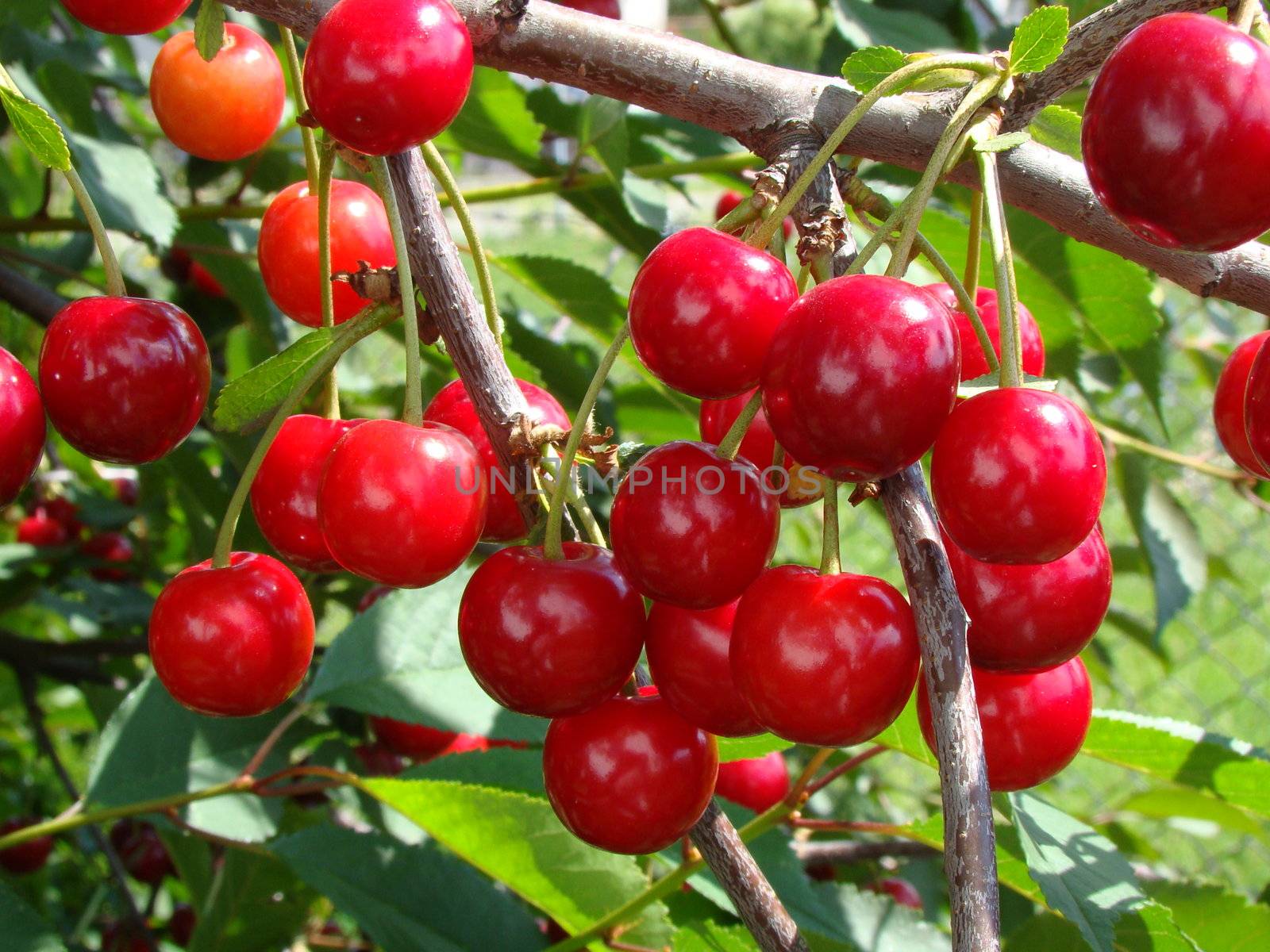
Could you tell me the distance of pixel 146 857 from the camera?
6.93 ft

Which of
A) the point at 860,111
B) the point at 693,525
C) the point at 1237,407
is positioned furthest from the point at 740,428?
the point at 1237,407

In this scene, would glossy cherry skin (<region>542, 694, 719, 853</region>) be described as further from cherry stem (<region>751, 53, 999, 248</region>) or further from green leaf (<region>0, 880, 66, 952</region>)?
green leaf (<region>0, 880, 66, 952</region>)

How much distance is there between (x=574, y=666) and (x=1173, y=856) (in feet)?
13.9

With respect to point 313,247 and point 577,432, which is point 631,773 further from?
point 313,247

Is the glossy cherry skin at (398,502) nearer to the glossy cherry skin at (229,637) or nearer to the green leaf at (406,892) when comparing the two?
the glossy cherry skin at (229,637)

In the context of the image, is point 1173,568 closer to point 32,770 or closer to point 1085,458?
point 1085,458

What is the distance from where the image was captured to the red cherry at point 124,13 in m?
0.80

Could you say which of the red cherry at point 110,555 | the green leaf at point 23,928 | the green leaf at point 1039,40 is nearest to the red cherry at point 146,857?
the red cherry at point 110,555

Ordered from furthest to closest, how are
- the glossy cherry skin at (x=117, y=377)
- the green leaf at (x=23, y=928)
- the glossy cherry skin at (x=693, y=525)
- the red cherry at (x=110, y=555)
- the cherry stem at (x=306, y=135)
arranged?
1. the red cherry at (x=110, y=555)
2. the green leaf at (x=23, y=928)
3. the cherry stem at (x=306, y=135)
4. the glossy cherry skin at (x=117, y=377)
5. the glossy cherry skin at (x=693, y=525)

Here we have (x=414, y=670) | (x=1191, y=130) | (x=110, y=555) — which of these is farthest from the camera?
(x=110, y=555)

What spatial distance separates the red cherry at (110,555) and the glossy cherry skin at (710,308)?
163cm

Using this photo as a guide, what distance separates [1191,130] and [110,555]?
2.12 meters

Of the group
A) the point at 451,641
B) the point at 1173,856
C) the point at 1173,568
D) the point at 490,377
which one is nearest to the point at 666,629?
the point at 490,377

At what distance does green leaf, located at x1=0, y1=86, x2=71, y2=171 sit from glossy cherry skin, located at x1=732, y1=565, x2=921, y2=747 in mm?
473
